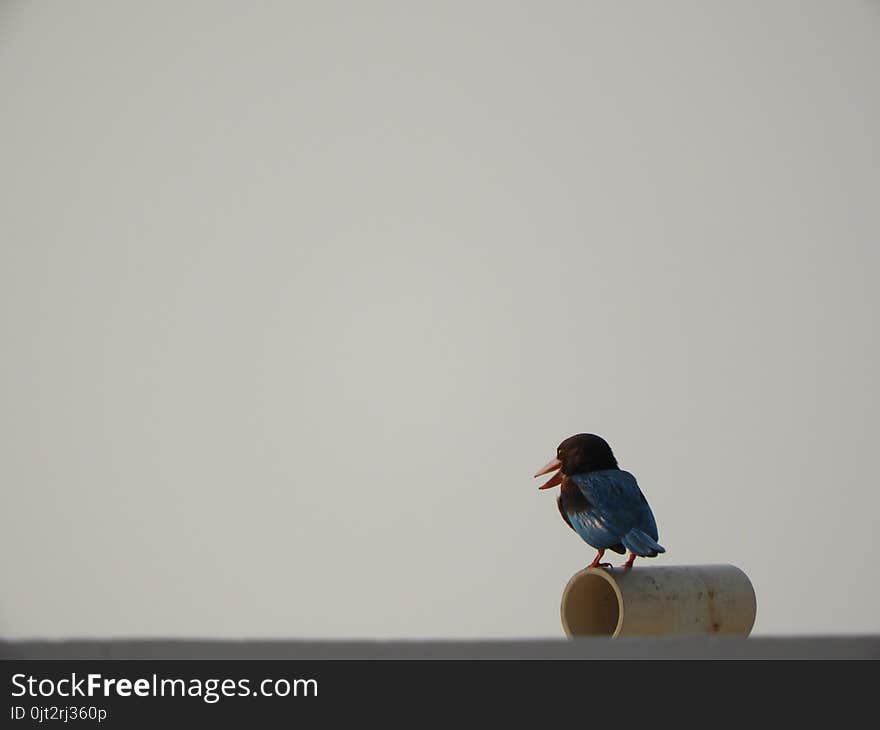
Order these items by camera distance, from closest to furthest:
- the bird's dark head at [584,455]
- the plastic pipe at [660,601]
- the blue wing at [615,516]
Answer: the plastic pipe at [660,601]
the blue wing at [615,516]
the bird's dark head at [584,455]

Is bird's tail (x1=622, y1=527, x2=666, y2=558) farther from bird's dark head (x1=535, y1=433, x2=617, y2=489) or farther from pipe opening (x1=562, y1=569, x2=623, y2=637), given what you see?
bird's dark head (x1=535, y1=433, x2=617, y2=489)

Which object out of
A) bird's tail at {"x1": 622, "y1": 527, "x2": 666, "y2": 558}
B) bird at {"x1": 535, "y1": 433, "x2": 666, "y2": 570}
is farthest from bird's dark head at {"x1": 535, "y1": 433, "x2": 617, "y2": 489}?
bird's tail at {"x1": 622, "y1": 527, "x2": 666, "y2": 558}

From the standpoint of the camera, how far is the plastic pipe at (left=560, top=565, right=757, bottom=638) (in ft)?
13.6

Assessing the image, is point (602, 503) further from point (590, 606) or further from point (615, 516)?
point (590, 606)

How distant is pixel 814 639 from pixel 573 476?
5.88ft

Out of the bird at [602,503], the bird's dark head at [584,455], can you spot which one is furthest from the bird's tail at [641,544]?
the bird's dark head at [584,455]

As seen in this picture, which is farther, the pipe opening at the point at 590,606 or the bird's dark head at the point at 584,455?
the bird's dark head at the point at 584,455

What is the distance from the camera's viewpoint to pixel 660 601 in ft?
13.8

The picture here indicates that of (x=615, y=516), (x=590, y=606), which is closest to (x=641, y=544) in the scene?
(x=615, y=516)

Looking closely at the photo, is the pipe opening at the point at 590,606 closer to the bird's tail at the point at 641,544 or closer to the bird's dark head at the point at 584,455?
the bird's tail at the point at 641,544

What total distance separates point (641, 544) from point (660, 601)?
222mm

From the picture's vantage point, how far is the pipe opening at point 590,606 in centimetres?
440
